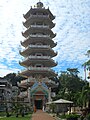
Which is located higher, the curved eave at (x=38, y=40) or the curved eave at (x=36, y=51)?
the curved eave at (x=38, y=40)

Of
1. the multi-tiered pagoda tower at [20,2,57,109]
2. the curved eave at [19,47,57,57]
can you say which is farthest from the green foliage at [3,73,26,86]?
the curved eave at [19,47,57,57]

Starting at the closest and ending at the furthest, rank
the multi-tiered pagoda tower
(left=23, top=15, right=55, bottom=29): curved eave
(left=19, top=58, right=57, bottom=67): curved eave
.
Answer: the multi-tiered pagoda tower, (left=19, top=58, right=57, bottom=67): curved eave, (left=23, top=15, right=55, bottom=29): curved eave

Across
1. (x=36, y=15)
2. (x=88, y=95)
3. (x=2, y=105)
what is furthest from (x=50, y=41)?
(x=88, y=95)

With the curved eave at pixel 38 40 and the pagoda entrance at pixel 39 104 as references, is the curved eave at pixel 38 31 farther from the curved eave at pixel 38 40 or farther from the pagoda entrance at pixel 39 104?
the pagoda entrance at pixel 39 104

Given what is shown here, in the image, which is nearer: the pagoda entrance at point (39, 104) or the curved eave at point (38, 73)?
the pagoda entrance at point (39, 104)

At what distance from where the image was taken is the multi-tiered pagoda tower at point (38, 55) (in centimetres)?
6178

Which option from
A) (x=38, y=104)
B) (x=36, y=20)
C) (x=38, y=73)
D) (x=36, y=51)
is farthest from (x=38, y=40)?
(x=38, y=104)

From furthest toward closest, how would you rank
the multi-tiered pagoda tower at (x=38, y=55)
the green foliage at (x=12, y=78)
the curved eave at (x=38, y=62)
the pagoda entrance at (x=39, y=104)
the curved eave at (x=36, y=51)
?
the green foliage at (x=12, y=78)
the curved eave at (x=36, y=51)
the curved eave at (x=38, y=62)
the pagoda entrance at (x=39, y=104)
the multi-tiered pagoda tower at (x=38, y=55)

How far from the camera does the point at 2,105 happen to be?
58.7 m

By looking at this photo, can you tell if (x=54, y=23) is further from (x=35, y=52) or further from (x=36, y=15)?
(x=35, y=52)

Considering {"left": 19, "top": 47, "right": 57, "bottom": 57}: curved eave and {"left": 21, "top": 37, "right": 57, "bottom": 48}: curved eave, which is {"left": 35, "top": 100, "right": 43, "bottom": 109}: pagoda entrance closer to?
{"left": 19, "top": 47, "right": 57, "bottom": 57}: curved eave

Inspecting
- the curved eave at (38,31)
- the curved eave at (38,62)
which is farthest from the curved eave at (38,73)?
the curved eave at (38,31)

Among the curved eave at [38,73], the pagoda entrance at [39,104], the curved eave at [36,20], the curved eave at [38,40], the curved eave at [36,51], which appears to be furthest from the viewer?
the curved eave at [36,20]

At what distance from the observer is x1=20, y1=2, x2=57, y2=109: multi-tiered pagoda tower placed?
6178cm
